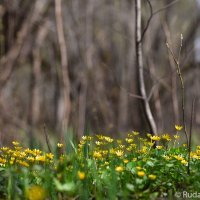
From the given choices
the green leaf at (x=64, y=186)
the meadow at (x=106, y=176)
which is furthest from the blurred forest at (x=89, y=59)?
the green leaf at (x=64, y=186)

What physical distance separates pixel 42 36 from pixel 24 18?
161 cm

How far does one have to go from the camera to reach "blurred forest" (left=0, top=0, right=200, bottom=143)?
988cm

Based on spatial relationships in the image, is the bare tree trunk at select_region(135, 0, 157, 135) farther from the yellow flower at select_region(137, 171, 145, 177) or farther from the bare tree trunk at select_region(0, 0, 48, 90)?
the bare tree trunk at select_region(0, 0, 48, 90)

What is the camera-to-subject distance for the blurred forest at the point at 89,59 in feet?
32.4

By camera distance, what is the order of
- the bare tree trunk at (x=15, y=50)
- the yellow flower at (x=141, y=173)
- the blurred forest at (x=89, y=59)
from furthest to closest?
the blurred forest at (x=89, y=59)
the bare tree trunk at (x=15, y=50)
the yellow flower at (x=141, y=173)

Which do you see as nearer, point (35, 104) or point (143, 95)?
point (143, 95)

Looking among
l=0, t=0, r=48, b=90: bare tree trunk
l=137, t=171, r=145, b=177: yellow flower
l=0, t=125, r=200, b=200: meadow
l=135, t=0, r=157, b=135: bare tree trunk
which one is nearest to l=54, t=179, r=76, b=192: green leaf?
l=0, t=125, r=200, b=200: meadow

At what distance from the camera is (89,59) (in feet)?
37.4

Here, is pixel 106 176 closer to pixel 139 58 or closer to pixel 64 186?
pixel 64 186

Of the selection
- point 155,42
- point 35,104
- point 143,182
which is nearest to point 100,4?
point 155,42

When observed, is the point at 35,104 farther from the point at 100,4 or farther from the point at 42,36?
the point at 100,4

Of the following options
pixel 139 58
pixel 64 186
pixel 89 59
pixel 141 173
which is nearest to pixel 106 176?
pixel 141 173

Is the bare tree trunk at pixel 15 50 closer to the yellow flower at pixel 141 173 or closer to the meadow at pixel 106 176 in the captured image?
the meadow at pixel 106 176

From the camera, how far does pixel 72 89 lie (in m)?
13.3
